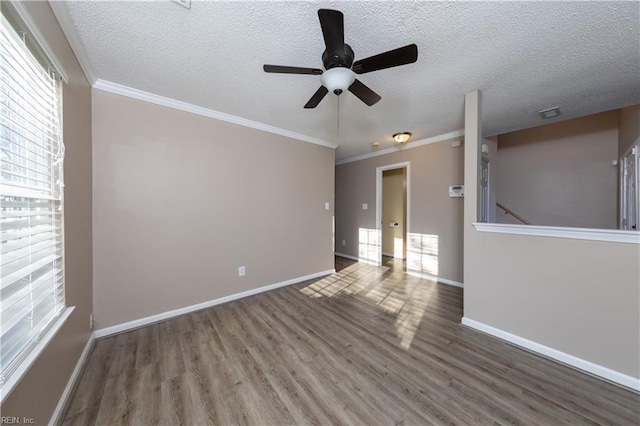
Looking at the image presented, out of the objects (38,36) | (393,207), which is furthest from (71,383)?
(393,207)

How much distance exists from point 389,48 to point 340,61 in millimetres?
533

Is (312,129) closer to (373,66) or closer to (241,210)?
(241,210)

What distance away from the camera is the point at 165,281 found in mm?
2416

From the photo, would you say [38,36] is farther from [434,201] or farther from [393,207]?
[393,207]

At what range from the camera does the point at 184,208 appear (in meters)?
2.53

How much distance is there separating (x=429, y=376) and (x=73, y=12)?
3432 mm

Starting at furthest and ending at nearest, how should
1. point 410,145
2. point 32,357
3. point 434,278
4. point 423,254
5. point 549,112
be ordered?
point 410,145, point 423,254, point 434,278, point 549,112, point 32,357

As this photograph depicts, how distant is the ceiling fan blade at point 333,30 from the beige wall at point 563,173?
457 centimetres

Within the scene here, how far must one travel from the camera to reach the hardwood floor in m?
1.34

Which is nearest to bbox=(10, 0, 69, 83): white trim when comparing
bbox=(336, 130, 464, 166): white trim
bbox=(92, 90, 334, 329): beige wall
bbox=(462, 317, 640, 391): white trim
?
bbox=(92, 90, 334, 329): beige wall

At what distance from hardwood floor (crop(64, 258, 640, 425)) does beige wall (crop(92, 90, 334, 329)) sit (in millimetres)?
398

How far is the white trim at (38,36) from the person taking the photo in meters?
0.99

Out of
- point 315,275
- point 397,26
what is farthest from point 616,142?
point 315,275

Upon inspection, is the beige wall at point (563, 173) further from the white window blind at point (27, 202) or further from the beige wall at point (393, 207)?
the white window blind at point (27, 202)
